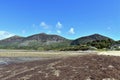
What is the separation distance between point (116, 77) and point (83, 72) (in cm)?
242

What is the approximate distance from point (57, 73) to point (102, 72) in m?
3.36

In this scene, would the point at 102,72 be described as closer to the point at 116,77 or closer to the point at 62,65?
the point at 116,77

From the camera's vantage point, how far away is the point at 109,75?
16922 millimetres

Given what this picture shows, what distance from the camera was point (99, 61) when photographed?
20.8 metres

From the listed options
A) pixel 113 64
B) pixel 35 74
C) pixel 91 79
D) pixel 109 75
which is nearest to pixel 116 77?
pixel 109 75

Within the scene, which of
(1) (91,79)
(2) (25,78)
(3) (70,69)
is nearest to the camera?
(1) (91,79)

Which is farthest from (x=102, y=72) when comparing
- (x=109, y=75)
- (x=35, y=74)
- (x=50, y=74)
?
(x=35, y=74)

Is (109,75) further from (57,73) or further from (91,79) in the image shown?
(57,73)

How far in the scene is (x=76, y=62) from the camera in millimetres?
20859

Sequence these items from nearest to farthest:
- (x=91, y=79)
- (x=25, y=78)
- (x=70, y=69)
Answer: (x=91, y=79)
(x=25, y=78)
(x=70, y=69)

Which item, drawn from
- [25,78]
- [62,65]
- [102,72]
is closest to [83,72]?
[102,72]

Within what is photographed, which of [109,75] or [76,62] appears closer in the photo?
[109,75]

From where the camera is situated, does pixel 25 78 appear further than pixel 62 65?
No

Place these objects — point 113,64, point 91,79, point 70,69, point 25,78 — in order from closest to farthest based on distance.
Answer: point 91,79
point 25,78
point 70,69
point 113,64
